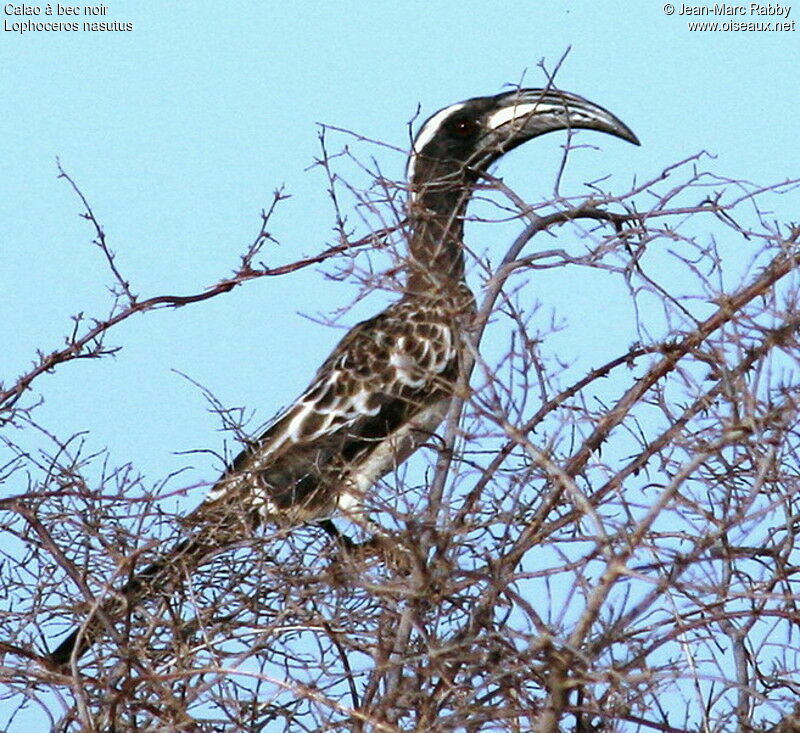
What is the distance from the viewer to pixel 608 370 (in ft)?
13.5

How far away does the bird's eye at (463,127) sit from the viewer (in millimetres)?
6164

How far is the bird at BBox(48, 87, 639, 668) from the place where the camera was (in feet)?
14.6

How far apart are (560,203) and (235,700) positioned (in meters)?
1.37

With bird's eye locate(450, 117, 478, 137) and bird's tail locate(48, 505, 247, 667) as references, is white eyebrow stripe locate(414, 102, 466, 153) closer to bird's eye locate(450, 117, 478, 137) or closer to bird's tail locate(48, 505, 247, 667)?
bird's eye locate(450, 117, 478, 137)

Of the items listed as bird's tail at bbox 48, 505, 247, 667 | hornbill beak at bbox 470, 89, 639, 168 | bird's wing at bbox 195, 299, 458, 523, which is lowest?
bird's tail at bbox 48, 505, 247, 667

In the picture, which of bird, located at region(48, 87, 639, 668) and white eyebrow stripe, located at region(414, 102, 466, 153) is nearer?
bird, located at region(48, 87, 639, 668)

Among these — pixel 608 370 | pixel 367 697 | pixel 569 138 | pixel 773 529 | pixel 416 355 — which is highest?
pixel 416 355

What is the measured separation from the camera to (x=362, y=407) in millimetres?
5891

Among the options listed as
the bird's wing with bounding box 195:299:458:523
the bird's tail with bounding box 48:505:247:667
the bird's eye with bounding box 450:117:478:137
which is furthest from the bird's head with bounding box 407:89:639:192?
the bird's tail with bounding box 48:505:247:667

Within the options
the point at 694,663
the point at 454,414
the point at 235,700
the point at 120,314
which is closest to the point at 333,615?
Answer: the point at 235,700

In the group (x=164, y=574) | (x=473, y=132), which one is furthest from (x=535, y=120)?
(x=164, y=574)

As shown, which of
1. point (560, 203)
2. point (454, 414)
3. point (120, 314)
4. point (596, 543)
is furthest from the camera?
point (120, 314)

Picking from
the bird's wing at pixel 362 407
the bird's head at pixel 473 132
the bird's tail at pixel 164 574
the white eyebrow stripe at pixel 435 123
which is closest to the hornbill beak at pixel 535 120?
the bird's head at pixel 473 132

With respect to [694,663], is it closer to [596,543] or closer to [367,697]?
[596,543]
